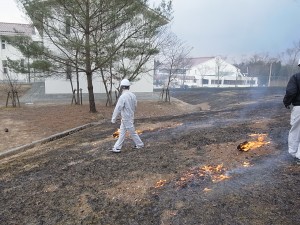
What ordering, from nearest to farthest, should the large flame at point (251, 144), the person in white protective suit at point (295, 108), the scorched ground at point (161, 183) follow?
the scorched ground at point (161, 183) → the person in white protective suit at point (295, 108) → the large flame at point (251, 144)

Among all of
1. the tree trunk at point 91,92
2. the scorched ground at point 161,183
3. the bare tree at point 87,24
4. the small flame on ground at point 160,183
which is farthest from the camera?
the tree trunk at point 91,92

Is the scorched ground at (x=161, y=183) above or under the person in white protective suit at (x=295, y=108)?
under

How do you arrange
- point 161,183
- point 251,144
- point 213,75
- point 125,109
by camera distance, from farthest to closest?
point 213,75 < point 125,109 < point 251,144 < point 161,183

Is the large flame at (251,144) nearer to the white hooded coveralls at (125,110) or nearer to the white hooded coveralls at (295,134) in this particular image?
the white hooded coveralls at (295,134)

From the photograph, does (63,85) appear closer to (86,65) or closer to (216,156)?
(86,65)

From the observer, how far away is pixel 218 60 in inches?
2232

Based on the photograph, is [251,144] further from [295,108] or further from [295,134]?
[295,108]

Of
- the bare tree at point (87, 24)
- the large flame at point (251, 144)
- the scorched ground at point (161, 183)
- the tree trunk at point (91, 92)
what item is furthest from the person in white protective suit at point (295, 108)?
the tree trunk at point (91, 92)

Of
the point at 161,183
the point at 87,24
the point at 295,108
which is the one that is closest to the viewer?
the point at 161,183

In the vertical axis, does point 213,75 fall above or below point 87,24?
below

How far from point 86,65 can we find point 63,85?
12.2 metres

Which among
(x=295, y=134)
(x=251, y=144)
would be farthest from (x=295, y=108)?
(x=251, y=144)

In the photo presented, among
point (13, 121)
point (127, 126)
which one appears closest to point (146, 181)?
point (127, 126)

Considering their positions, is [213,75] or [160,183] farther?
[213,75]
